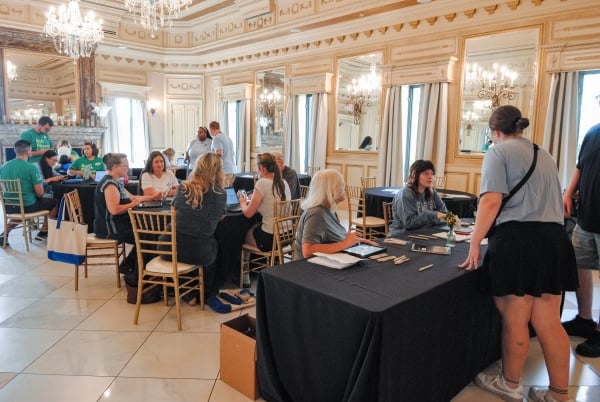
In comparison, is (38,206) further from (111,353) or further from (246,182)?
(111,353)

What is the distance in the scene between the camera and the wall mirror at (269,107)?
31.1 ft

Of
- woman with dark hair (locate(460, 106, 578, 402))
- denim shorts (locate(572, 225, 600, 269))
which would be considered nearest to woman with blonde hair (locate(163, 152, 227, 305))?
woman with dark hair (locate(460, 106, 578, 402))

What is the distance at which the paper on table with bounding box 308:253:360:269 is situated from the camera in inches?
85.3

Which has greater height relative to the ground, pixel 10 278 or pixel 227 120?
pixel 227 120

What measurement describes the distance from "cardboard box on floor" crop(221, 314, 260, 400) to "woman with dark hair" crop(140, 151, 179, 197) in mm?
2413

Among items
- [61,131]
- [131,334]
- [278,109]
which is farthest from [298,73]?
[131,334]

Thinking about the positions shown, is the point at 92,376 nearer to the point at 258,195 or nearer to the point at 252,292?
the point at 252,292

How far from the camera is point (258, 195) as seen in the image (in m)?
3.78

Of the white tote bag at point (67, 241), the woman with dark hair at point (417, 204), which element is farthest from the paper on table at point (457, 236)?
the white tote bag at point (67, 241)

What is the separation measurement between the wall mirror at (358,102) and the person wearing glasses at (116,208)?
5.08m

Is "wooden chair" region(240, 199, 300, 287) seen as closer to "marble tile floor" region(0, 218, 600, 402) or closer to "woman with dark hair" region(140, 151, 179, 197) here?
"marble tile floor" region(0, 218, 600, 402)

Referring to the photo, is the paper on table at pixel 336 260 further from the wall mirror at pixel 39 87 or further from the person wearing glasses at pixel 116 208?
the wall mirror at pixel 39 87

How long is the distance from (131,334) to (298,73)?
23.0 ft

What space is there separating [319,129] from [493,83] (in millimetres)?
3288
